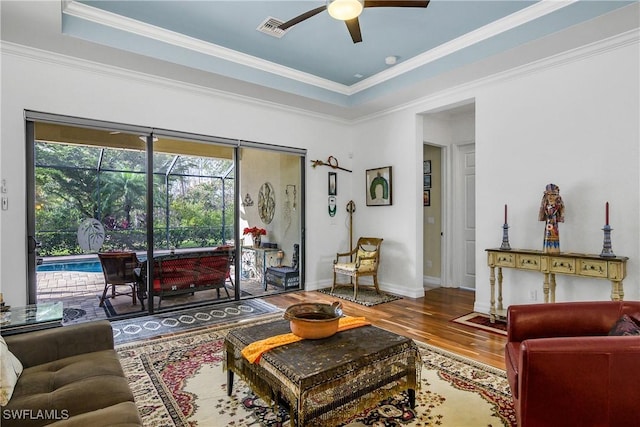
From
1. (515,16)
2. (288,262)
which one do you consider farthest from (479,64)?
(288,262)

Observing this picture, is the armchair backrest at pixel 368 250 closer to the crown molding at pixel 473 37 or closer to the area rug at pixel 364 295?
the area rug at pixel 364 295

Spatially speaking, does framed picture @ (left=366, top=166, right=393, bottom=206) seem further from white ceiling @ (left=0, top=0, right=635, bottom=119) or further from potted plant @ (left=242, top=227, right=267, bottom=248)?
potted plant @ (left=242, top=227, right=267, bottom=248)

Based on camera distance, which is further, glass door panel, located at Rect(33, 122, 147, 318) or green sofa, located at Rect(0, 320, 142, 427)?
glass door panel, located at Rect(33, 122, 147, 318)

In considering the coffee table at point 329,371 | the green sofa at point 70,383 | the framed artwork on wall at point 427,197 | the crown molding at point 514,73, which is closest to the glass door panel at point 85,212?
the green sofa at point 70,383

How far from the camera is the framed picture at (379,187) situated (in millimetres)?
5422

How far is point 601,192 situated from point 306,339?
3229 mm

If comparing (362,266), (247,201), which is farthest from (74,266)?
(362,266)

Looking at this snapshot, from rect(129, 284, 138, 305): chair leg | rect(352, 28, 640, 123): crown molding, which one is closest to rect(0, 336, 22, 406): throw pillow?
rect(129, 284, 138, 305): chair leg

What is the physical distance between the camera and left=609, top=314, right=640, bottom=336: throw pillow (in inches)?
65.6

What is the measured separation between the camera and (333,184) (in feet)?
19.2

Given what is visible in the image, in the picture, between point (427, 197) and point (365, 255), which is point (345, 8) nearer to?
point (365, 255)

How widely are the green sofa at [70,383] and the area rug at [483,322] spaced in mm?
3341

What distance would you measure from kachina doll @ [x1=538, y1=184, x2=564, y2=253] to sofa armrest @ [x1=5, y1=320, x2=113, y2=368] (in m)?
3.84

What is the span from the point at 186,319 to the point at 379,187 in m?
3.40
